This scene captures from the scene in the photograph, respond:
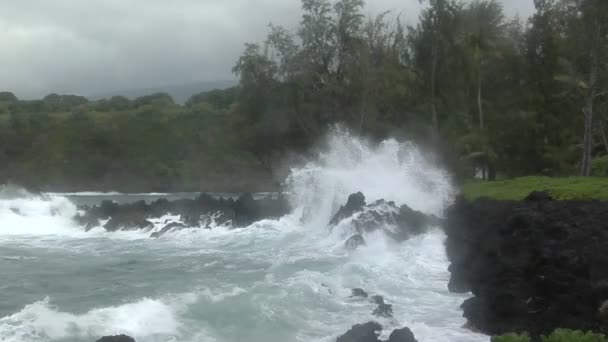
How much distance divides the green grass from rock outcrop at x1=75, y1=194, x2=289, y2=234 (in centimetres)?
931

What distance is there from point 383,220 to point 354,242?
1932 mm

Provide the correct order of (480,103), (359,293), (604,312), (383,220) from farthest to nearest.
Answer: (480,103) < (383,220) < (359,293) < (604,312)

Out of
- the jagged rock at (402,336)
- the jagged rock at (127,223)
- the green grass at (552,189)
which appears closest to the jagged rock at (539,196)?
the green grass at (552,189)

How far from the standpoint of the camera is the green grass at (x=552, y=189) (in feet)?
46.5

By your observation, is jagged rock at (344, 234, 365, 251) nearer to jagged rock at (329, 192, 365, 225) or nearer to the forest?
jagged rock at (329, 192, 365, 225)

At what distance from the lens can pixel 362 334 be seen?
29.6 feet

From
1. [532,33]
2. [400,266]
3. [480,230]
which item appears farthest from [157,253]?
[532,33]

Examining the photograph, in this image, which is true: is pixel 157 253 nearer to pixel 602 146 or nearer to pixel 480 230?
pixel 480 230

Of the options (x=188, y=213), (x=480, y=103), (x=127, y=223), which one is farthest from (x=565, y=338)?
(x=480, y=103)

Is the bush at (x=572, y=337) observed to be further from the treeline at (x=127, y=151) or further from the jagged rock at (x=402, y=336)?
the treeline at (x=127, y=151)

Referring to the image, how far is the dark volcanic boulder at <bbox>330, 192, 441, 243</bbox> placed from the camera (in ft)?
64.8

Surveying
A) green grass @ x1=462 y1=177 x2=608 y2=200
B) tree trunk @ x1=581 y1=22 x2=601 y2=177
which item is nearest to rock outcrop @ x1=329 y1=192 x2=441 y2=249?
green grass @ x1=462 y1=177 x2=608 y2=200

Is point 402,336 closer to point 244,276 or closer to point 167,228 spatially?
point 244,276

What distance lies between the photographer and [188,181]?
64.4 metres
